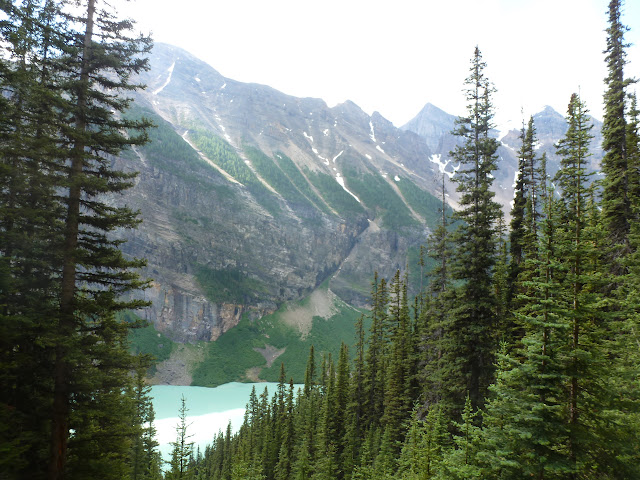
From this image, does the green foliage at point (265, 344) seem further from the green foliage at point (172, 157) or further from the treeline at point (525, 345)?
the treeline at point (525, 345)

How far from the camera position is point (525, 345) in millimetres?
12344

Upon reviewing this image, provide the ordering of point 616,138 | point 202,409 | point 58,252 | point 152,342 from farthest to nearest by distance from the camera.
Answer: point 152,342
point 202,409
point 616,138
point 58,252

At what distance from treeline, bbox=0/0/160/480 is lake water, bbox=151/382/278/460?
6410cm

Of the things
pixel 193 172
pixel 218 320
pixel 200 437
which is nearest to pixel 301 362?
pixel 218 320

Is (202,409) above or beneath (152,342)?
beneath

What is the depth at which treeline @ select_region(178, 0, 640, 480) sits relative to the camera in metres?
8.65

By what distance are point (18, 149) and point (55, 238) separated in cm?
306

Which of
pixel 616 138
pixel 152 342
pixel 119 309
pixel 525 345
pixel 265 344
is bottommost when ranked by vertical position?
pixel 265 344

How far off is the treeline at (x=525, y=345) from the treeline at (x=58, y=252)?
462 inches

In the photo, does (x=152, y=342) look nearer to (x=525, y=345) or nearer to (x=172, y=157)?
(x=172, y=157)

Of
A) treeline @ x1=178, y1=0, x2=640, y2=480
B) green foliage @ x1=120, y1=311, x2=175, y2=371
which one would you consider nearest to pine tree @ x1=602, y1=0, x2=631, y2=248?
treeline @ x1=178, y1=0, x2=640, y2=480

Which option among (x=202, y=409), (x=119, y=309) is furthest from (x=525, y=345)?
(x=202, y=409)

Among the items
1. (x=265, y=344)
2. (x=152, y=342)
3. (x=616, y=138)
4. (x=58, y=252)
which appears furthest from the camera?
(x=265, y=344)

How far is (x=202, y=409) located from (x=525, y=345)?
10626 centimetres
